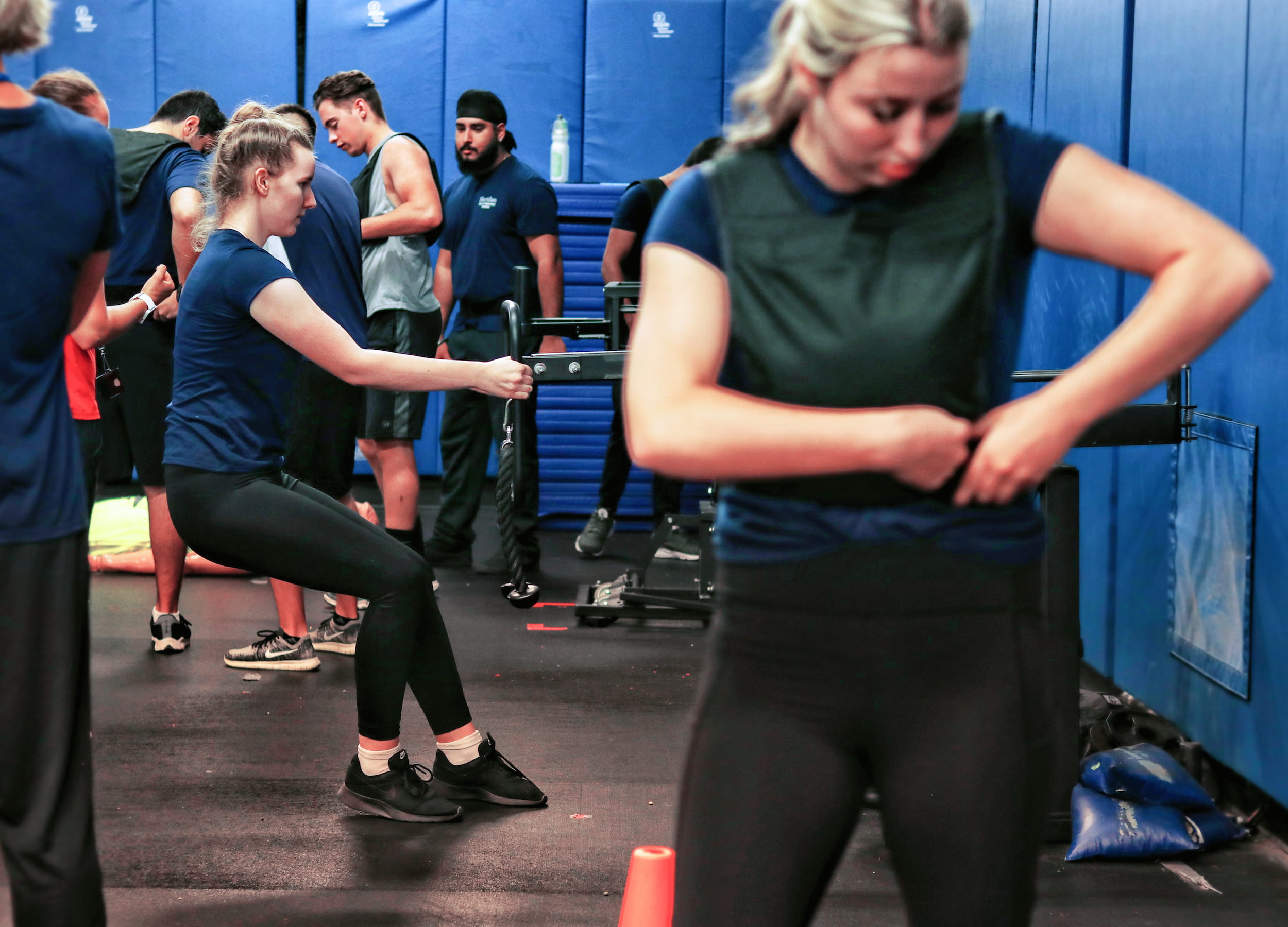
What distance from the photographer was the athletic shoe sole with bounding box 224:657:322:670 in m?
3.98

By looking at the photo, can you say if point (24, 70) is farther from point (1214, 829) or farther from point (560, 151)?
point (1214, 829)

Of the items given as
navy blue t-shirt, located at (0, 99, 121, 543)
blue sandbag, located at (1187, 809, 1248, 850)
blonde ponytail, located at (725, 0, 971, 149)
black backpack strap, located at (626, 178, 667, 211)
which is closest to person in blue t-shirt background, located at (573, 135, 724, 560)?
black backpack strap, located at (626, 178, 667, 211)

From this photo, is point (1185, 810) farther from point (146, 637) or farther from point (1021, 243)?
point (146, 637)

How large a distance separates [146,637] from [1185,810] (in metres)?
3.22

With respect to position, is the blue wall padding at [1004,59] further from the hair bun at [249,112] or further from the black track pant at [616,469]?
the hair bun at [249,112]

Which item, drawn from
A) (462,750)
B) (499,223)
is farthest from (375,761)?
(499,223)

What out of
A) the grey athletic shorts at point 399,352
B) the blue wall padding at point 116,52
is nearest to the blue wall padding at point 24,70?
the blue wall padding at point 116,52

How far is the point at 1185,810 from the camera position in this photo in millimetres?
2732

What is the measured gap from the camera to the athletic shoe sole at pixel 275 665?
3982mm

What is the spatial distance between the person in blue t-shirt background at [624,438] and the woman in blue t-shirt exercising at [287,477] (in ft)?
6.89

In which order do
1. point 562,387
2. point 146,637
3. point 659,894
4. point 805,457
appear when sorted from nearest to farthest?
point 805,457
point 659,894
point 146,637
point 562,387

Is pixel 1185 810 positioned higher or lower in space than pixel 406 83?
lower

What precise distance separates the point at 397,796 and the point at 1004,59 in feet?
12.0

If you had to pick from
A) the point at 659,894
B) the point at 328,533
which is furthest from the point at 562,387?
the point at 659,894
